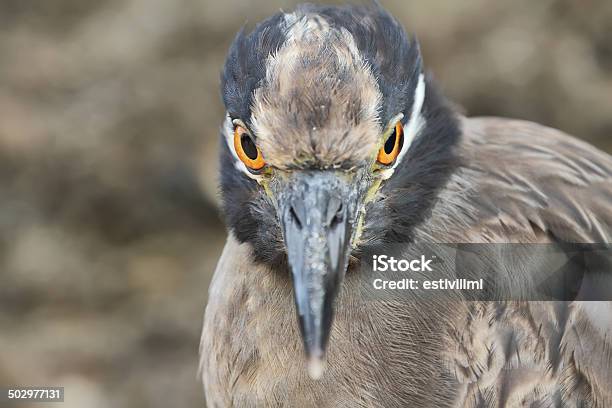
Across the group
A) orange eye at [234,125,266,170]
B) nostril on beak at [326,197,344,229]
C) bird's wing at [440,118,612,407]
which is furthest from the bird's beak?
bird's wing at [440,118,612,407]

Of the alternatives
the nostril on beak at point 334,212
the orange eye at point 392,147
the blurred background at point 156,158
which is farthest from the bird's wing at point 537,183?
the blurred background at point 156,158

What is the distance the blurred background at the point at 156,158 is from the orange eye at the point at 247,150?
12.4ft

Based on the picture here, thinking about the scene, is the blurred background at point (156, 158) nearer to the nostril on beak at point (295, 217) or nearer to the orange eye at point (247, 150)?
the orange eye at point (247, 150)

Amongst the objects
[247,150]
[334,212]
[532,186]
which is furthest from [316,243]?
[532,186]

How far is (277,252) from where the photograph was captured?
283cm

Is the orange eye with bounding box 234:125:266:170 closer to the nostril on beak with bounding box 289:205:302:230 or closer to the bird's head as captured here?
the bird's head

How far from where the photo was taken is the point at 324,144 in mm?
2402

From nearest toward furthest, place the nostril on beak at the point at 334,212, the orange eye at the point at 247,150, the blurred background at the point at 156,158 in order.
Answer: the nostril on beak at the point at 334,212
the orange eye at the point at 247,150
the blurred background at the point at 156,158

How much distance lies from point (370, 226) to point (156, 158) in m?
4.09

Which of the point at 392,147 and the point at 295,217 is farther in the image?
the point at 392,147

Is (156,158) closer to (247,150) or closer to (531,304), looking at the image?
(247,150)

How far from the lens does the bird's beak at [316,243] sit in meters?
2.29

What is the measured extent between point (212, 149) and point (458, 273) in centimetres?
381

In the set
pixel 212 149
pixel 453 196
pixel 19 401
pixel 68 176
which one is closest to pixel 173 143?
pixel 212 149
